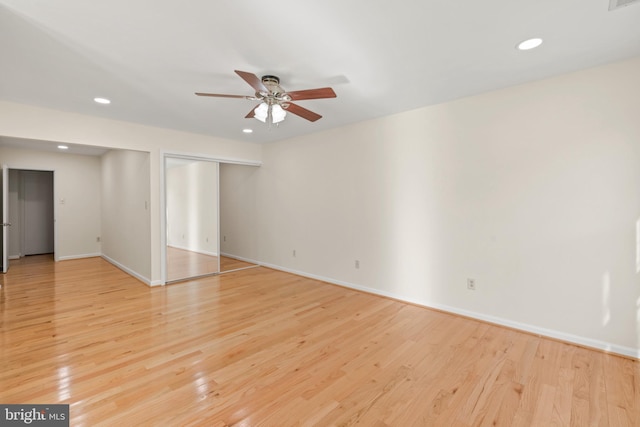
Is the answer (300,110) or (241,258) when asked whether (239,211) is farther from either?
(300,110)

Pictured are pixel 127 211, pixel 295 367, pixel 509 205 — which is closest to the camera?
pixel 295 367

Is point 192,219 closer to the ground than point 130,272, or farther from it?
farther from it

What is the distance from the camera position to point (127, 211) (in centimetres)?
526

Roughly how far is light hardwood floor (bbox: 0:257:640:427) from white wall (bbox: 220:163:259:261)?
251cm

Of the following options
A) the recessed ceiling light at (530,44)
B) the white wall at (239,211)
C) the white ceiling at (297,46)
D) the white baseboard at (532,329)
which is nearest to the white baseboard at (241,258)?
the white wall at (239,211)

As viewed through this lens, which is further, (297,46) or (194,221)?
(194,221)

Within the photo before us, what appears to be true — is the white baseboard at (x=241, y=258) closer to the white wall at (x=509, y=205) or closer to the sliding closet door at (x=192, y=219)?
the sliding closet door at (x=192, y=219)

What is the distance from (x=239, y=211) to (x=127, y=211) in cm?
208

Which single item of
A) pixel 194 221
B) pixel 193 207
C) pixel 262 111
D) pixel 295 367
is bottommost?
pixel 295 367

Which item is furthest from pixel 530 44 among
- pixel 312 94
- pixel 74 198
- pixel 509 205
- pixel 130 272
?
pixel 74 198

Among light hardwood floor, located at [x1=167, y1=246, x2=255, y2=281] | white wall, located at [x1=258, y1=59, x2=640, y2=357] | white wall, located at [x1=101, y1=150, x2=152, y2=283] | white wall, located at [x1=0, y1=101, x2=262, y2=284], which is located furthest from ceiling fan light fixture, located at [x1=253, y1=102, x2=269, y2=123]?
light hardwood floor, located at [x1=167, y1=246, x2=255, y2=281]

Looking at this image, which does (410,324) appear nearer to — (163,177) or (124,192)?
(163,177)

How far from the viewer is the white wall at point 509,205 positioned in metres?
2.43

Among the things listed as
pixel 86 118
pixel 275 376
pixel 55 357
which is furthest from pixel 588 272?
pixel 86 118
